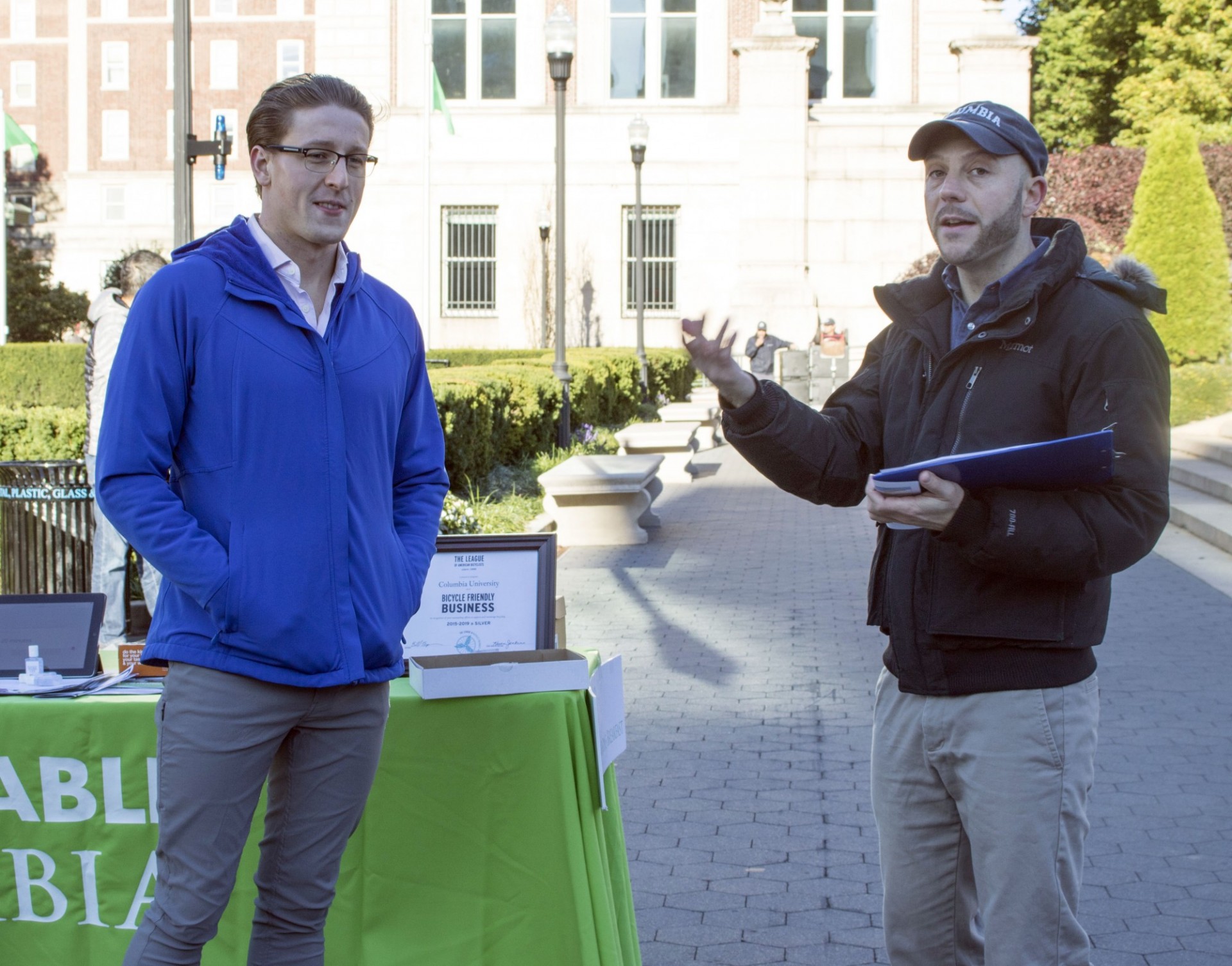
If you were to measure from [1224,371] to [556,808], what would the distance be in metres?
20.8

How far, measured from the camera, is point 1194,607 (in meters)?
9.51

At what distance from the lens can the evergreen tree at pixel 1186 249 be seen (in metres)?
22.7

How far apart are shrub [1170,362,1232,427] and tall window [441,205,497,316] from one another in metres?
20.0

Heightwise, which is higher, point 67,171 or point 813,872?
point 67,171

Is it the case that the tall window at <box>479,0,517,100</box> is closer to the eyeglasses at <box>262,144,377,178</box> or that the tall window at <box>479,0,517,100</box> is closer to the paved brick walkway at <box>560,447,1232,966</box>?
the paved brick walkway at <box>560,447,1232,966</box>

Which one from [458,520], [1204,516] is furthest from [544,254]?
[458,520]

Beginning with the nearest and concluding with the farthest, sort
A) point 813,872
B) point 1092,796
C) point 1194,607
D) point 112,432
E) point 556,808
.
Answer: point 112,432
point 556,808
point 813,872
point 1092,796
point 1194,607

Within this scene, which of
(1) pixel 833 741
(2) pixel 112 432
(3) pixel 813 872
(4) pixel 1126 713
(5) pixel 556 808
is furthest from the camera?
(4) pixel 1126 713

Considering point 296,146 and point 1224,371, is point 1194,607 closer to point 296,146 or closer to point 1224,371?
point 296,146

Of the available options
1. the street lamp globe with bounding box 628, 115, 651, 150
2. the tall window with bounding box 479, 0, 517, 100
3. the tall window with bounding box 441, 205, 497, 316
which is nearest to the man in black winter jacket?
the street lamp globe with bounding box 628, 115, 651, 150

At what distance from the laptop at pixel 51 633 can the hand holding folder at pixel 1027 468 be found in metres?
2.30

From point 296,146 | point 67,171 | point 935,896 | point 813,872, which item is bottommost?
point 813,872

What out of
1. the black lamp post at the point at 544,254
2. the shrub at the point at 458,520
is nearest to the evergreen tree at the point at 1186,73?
the black lamp post at the point at 544,254

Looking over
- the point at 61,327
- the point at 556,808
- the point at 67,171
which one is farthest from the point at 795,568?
the point at 67,171
